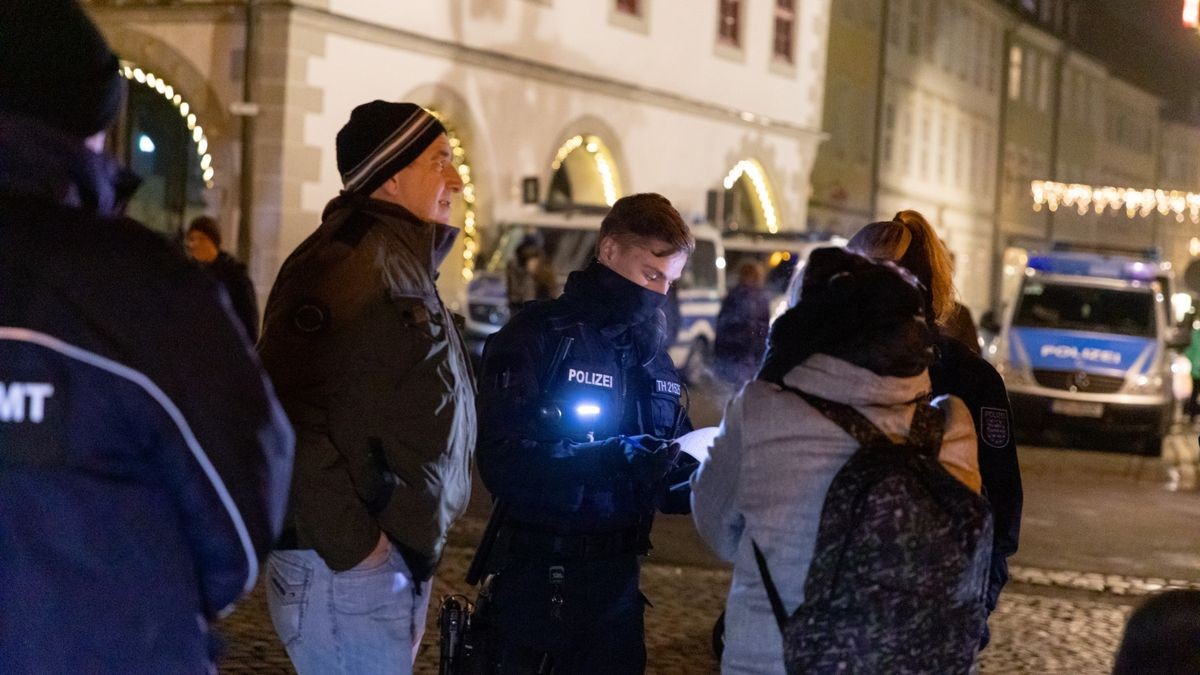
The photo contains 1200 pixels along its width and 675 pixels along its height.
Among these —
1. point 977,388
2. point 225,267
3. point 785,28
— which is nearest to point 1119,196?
point 785,28

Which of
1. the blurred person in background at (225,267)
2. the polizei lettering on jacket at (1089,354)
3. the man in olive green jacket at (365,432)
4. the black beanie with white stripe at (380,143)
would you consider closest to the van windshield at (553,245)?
the polizei lettering on jacket at (1089,354)

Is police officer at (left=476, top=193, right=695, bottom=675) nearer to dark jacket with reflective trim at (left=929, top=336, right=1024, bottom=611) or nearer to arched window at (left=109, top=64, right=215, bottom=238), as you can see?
dark jacket with reflective trim at (left=929, top=336, right=1024, bottom=611)

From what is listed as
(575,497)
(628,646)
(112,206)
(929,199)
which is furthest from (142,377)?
(929,199)

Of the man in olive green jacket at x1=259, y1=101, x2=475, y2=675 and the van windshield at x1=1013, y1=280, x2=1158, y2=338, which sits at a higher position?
the van windshield at x1=1013, y1=280, x2=1158, y2=338

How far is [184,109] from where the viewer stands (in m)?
21.5

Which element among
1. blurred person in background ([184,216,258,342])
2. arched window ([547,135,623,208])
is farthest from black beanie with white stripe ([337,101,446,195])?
arched window ([547,135,623,208])

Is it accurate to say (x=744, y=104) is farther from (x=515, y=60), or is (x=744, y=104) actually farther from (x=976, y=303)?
(x=976, y=303)

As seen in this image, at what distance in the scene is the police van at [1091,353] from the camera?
17.9 meters

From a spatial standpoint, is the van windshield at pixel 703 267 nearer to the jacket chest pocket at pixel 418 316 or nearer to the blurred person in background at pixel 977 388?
the blurred person in background at pixel 977 388

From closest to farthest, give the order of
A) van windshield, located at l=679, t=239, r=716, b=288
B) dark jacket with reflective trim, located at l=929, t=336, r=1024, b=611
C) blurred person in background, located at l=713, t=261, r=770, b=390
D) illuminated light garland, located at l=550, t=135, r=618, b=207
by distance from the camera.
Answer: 1. dark jacket with reflective trim, located at l=929, t=336, r=1024, b=611
2. blurred person in background, located at l=713, t=261, r=770, b=390
3. van windshield, located at l=679, t=239, r=716, b=288
4. illuminated light garland, located at l=550, t=135, r=618, b=207

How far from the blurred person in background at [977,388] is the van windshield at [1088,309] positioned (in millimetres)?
14987

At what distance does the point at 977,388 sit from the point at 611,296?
0.99m

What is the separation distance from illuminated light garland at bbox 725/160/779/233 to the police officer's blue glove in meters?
27.8

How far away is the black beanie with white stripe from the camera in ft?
11.3
